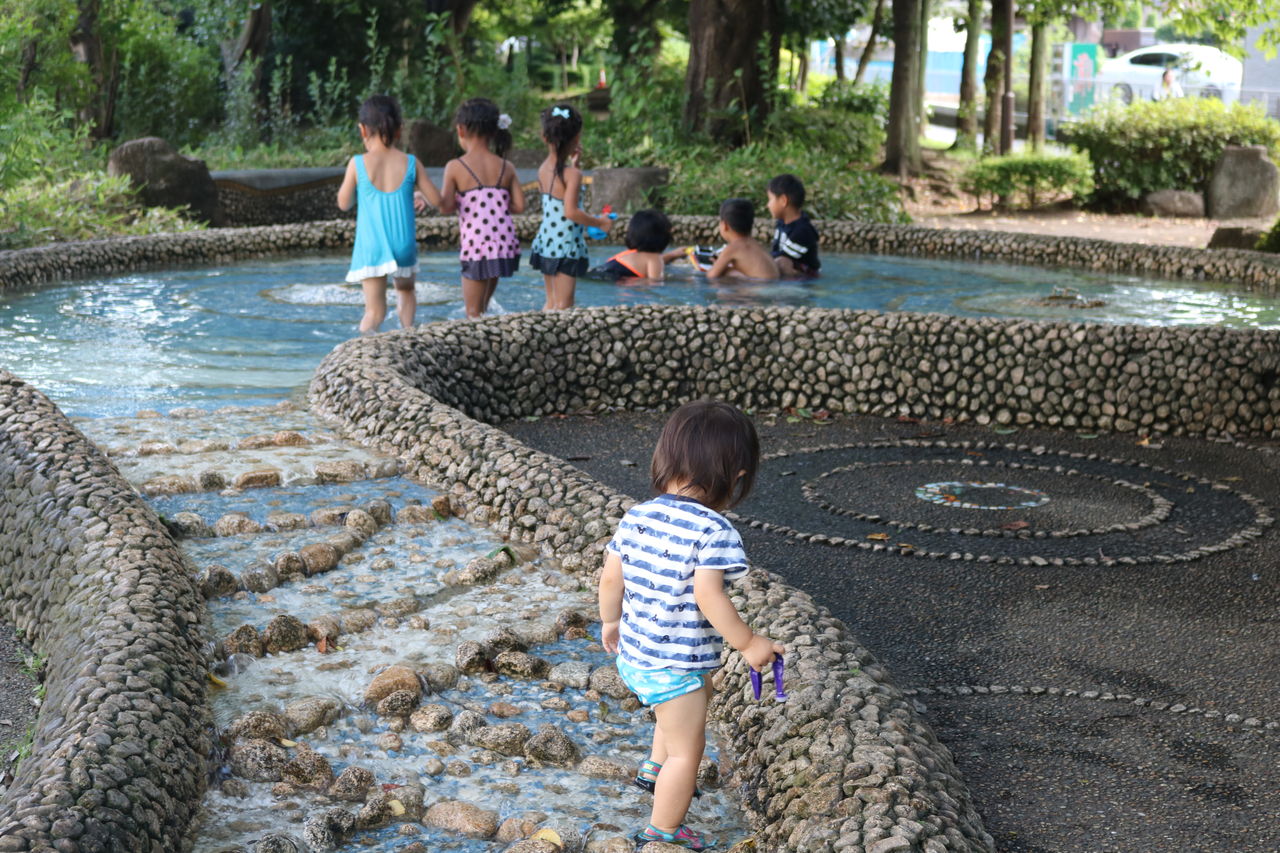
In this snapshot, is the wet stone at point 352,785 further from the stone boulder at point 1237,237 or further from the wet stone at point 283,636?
the stone boulder at point 1237,237

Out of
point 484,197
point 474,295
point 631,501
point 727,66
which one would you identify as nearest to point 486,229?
point 484,197

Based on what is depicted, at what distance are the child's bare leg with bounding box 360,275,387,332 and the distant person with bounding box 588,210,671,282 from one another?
3609 millimetres

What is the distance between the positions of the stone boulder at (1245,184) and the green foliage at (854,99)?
21.2ft

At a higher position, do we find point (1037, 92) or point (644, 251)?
point (1037, 92)

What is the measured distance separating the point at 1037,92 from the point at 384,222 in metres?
17.5

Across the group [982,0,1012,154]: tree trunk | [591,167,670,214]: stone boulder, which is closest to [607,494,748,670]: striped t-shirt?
[591,167,670,214]: stone boulder

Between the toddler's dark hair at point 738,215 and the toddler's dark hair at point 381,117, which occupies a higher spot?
the toddler's dark hair at point 381,117

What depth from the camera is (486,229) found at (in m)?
8.78

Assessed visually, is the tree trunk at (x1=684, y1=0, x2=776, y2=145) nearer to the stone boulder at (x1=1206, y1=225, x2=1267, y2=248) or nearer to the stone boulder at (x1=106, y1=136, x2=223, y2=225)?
the stone boulder at (x1=1206, y1=225, x2=1267, y2=248)

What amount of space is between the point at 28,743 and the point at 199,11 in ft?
75.0

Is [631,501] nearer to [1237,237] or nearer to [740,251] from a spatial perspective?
[740,251]

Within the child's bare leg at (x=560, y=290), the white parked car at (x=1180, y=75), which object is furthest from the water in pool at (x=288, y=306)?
the white parked car at (x=1180, y=75)

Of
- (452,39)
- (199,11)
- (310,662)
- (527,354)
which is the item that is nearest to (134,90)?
(199,11)

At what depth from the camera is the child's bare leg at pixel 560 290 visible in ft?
31.1
